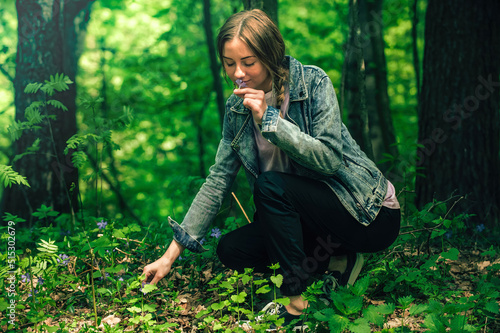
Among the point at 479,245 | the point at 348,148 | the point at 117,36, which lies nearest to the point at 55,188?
the point at 348,148

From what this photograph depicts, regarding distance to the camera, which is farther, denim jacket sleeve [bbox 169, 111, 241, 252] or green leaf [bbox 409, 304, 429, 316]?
denim jacket sleeve [bbox 169, 111, 241, 252]

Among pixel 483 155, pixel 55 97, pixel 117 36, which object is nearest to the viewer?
pixel 483 155

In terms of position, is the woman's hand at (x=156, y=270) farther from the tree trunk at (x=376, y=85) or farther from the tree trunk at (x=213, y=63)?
the tree trunk at (x=213, y=63)

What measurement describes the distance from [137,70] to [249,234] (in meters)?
8.74

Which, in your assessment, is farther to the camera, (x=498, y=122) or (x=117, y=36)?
(x=117, y=36)

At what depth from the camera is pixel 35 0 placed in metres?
4.66

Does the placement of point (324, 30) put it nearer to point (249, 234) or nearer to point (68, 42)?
point (68, 42)

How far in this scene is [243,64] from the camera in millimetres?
2293

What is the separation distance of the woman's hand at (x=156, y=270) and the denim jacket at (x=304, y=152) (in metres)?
0.16

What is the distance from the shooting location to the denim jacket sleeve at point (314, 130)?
6.95 feet

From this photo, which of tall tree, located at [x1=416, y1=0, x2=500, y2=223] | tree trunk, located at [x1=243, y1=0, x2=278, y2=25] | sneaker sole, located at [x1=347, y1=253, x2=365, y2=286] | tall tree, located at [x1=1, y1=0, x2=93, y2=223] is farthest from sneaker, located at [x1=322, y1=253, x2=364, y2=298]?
tall tree, located at [x1=1, y1=0, x2=93, y2=223]

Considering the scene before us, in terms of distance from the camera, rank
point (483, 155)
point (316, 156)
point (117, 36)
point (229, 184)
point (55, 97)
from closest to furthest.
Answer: point (316, 156) → point (229, 184) → point (483, 155) → point (55, 97) → point (117, 36)

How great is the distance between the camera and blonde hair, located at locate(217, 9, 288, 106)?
7.36 feet

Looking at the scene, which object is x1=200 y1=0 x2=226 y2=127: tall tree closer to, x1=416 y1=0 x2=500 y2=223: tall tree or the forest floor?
x1=416 y1=0 x2=500 y2=223: tall tree
